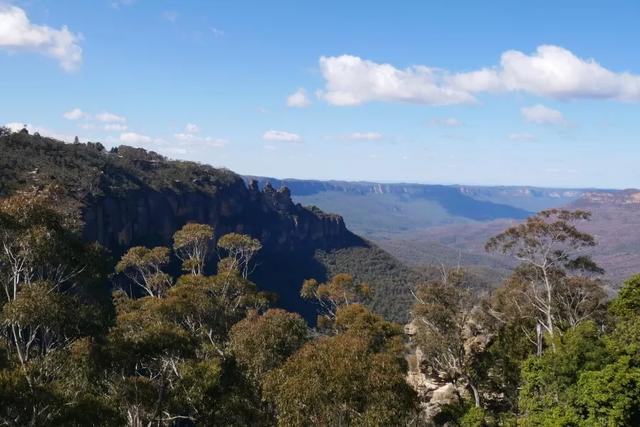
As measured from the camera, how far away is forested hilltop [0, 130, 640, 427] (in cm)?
1906

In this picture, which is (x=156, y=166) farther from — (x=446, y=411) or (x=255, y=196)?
(x=446, y=411)

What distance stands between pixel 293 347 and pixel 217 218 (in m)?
104

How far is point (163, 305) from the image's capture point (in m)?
32.4

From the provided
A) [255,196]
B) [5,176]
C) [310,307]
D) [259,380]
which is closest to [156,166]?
[255,196]

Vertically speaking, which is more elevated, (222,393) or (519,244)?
(519,244)

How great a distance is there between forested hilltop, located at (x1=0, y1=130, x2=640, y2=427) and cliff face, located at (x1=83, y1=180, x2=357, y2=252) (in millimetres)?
50335

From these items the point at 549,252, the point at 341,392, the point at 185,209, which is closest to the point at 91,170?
the point at 185,209

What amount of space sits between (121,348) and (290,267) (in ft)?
381

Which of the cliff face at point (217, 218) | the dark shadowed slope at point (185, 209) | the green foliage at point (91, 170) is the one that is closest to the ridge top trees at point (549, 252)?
the green foliage at point (91, 170)

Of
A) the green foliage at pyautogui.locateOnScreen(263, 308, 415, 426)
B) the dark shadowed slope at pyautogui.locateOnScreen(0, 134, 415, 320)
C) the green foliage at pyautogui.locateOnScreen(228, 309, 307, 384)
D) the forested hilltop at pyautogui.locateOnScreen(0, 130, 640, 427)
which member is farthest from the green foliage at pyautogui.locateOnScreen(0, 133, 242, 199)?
the green foliage at pyautogui.locateOnScreen(263, 308, 415, 426)

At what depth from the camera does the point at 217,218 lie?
427 feet

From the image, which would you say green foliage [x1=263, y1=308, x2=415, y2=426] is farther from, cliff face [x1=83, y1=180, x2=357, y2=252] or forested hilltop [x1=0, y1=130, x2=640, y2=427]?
cliff face [x1=83, y1=180, x2=357, y2=252]

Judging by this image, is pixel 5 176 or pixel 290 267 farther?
pixel 290 267

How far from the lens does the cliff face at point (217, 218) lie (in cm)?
9231
